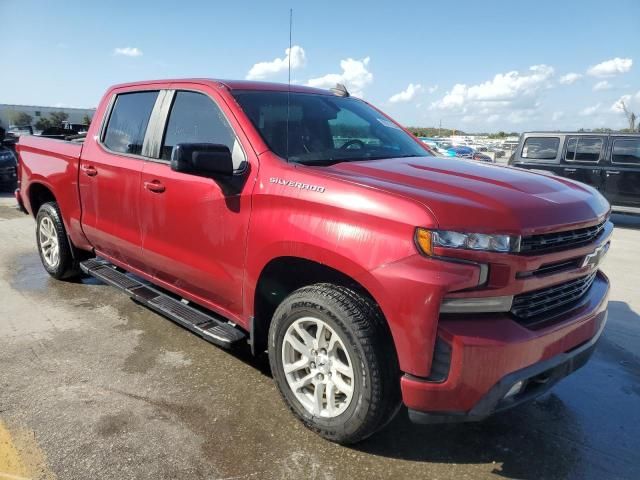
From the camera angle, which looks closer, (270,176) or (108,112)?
(270,176)

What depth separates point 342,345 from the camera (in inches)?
101

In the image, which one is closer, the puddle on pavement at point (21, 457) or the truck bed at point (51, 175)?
the puddle on pavement at point (21, 457)

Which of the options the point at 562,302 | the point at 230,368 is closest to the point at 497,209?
the point at 562,302

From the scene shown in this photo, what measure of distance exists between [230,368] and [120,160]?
5.90 ft

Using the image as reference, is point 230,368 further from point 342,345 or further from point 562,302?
point 562,302

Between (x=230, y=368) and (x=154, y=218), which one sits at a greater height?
(x=154, y=218)

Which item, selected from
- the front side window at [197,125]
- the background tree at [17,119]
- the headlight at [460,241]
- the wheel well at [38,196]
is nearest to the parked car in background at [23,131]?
the background tree at [17,119]

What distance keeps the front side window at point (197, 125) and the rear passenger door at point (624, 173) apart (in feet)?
33.6

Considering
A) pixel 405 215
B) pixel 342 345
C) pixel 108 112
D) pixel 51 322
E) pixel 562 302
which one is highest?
pixel 108 112

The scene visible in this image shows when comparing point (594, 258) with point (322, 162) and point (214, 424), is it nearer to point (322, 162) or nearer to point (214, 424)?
point (322, 162)

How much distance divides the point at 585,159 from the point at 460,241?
10.8m

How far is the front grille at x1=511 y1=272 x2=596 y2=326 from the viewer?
7.81ft

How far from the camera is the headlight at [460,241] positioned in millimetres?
2223

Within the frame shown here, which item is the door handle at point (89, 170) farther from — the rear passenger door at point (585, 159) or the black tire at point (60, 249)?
the rear passenger door at point (585, 159)
